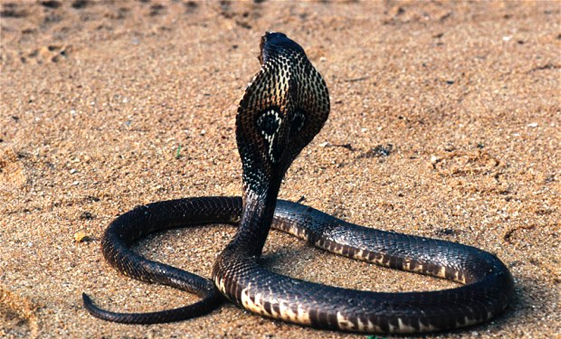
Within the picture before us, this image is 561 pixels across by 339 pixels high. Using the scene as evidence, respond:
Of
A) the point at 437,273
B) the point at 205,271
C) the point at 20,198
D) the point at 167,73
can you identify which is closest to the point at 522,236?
the point at 437,273

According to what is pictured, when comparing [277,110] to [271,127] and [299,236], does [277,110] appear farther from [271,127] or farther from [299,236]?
[299,236]

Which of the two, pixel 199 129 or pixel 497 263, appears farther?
pixel 199 129

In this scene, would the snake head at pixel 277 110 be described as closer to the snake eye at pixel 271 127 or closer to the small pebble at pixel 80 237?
the snake eye at pixel 271 127

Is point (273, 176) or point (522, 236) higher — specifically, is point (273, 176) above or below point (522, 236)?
above

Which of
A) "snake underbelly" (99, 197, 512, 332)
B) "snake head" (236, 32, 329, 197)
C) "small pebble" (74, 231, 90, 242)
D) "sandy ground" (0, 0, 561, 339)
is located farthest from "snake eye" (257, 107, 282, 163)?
"small pebble" (74, 231, 90, 242)

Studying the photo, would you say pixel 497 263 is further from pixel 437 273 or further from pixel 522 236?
pixel 522 236

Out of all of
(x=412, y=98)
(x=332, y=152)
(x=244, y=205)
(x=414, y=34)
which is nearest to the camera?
(x=244, y=205)

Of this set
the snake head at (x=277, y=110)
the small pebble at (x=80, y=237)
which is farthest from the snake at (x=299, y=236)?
the small pebble at (x=80, y=237)

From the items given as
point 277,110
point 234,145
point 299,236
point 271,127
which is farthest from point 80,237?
point 234,145
